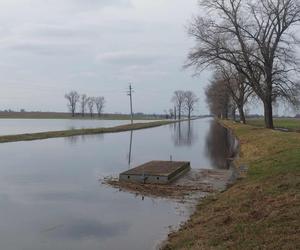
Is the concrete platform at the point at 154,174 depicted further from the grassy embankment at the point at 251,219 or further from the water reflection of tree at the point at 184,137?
the water reflection of tree at the point at 184,137

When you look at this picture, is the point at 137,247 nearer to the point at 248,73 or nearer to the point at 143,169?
the point at 143,169

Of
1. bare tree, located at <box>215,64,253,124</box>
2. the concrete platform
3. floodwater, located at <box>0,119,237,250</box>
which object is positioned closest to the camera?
floodwater, located at <box>0,119,237,250</box>

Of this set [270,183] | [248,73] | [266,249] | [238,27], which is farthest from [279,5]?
[266,249]

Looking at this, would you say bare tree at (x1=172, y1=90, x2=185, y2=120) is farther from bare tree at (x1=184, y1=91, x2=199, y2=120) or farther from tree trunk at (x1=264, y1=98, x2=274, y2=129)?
tree trunk at (x1=264, y1=98, x2=274, y2=129)

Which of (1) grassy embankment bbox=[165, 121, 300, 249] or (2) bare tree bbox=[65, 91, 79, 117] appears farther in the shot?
(2) bare tree bbox=[65, 91, 79, 117]

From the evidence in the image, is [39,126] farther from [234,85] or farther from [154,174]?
[154,174]

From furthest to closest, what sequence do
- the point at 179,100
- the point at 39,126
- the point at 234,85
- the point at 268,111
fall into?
the point at 179,100, the point at 39,126, the point at 234,85, the point at 268,111

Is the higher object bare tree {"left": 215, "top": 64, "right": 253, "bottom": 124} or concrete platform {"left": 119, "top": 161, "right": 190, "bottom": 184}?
bare tree {"left": 215, "top": 64, "right": 253, "bottom": 124}

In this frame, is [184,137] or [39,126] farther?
[39,126]

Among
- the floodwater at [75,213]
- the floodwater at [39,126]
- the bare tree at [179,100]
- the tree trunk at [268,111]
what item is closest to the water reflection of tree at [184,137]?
the tree trunk at [268,111]

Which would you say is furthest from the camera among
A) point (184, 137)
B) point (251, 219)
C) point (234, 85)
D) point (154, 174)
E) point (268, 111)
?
point (234, 85)

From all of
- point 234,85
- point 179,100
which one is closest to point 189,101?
point 179,100

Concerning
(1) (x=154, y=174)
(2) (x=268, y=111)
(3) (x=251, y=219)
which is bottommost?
(1) (x=154, y=174)

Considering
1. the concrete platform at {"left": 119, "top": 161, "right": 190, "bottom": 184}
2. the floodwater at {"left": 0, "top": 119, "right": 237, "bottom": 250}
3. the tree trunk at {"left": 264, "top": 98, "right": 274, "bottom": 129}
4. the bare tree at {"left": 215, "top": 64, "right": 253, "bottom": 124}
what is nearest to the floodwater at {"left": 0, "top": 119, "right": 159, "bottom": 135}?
the bare tree at {"left": 215, "top": 64, "right": 253, "bottom": 124}
